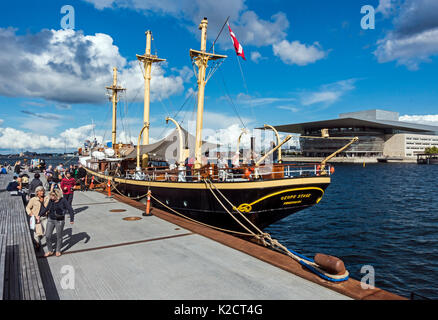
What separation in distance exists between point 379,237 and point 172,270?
15318 millimetres

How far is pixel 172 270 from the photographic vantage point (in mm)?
7094

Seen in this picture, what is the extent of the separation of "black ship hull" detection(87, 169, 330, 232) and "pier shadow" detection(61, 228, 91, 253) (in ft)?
18.6

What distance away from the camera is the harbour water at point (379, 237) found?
11.9 meters

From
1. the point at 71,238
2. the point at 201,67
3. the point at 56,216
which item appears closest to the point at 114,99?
the point at 201,67

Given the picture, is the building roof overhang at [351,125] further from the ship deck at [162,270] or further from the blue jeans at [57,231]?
the blue jeans at [57,231]

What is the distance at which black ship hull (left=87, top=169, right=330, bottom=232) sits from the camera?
1297 cm

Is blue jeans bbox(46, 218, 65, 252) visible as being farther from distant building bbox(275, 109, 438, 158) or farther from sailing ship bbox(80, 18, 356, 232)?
distant building bbox(275, 109, 438, 158)

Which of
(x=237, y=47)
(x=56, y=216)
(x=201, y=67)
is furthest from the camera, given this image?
(x=201, y=67)

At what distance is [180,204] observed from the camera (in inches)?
619

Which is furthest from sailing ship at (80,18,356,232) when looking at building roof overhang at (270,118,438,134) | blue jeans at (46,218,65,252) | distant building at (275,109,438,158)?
building roof overhang at (270,118,438,134)

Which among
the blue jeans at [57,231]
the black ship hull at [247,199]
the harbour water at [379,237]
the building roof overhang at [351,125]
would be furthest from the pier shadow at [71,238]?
the building roof overhang at [351,125]

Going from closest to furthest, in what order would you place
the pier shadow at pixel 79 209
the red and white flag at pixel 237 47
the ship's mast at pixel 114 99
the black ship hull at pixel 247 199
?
the black ship hull at pixel 247 199
the pier shadow at pixel 79 209
the red and white flag at pixel 237 47
the ship's mast at pixel 114 99

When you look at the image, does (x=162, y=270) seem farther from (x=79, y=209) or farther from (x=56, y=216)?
(x=79, y=209)
